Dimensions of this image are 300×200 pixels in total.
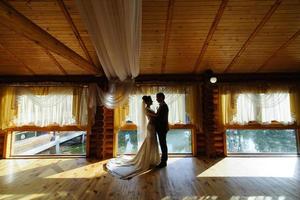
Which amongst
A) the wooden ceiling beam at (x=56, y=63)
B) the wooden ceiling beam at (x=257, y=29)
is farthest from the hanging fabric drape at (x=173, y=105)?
the wooden ceiling beam at (x=56, y=63)

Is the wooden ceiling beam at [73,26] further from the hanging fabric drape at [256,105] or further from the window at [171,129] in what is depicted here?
the hanging fabric drape at [256,105]

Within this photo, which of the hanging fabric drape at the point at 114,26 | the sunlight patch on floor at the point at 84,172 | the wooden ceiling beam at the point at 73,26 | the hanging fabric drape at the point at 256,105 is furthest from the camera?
the hanging fabric drape at the point at 256,105

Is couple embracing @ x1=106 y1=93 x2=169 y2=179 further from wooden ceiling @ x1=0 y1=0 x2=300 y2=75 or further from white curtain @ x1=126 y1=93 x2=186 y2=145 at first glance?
wooden ceiling @ x1=0 y1=0 x2=300 y2=75

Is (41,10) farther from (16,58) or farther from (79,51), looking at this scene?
(16,58)

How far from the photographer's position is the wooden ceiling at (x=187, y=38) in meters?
3.11

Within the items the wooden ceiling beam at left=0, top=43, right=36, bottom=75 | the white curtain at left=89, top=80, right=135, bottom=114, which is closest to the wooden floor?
the white curtain at left=89, top=80, right=135, bottom=114

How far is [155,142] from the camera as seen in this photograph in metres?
4.34

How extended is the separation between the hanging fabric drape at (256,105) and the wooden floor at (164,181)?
102 cm

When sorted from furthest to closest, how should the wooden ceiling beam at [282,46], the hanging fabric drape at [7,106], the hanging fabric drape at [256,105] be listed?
the hanging fabric drape at [256,105] < the hanging fabric drape at [7,106] < the wooden ceiling beam at [282,46]

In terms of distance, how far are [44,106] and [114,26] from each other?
3795 mm

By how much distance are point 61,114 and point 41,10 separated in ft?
9.00

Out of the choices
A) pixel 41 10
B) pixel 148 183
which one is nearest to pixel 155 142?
pixel 148 183

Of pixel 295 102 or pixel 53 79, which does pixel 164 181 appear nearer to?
pixel 53 79

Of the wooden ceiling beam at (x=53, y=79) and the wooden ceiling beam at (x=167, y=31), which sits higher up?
the wooden ceiling beam at (x=167, y=31)
